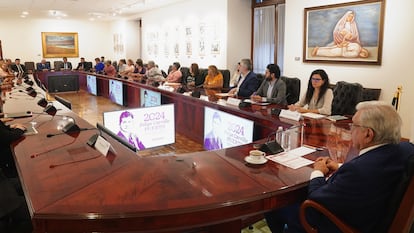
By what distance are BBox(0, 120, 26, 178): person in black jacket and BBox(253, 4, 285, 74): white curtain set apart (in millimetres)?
5834

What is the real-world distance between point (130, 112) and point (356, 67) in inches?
148

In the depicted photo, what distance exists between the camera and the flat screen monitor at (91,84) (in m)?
10.3

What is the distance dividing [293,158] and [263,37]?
21.1ft

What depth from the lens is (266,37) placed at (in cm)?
780

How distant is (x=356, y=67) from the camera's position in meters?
5.38

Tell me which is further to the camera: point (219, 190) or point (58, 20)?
point (58, 20)

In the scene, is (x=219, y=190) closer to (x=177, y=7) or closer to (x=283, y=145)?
(x=283, y=145)

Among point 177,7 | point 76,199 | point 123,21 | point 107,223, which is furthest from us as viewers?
point 123,21

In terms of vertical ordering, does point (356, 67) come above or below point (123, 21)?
below

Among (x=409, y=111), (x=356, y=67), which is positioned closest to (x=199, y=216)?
(x=409, y=111)

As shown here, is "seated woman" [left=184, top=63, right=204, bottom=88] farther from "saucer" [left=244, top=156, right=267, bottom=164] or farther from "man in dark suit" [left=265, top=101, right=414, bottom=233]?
"man in dark suit" [left=265, top=101, right=414, bottom=233]

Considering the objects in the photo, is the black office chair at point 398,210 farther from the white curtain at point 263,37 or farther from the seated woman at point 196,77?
the white curtain at point 263,37

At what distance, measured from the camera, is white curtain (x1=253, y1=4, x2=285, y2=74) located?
7371 millimetres

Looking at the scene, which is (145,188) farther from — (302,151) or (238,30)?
(238,30)
